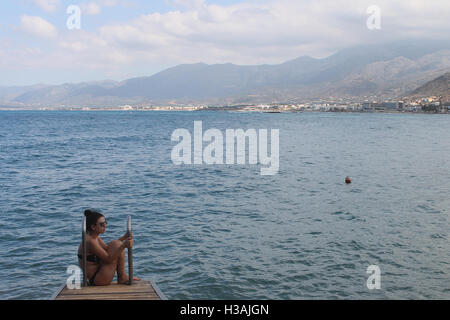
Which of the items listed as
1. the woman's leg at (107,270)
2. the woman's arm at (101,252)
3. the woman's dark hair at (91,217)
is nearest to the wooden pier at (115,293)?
the woman's leg at (107,270)

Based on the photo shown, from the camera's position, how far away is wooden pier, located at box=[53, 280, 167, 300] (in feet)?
29.6

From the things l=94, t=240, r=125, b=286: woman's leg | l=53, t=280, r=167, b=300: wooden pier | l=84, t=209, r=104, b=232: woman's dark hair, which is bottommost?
l=53, t=280, r=167, b=300: wooden pier

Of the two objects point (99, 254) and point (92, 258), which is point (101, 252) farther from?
point (92, 258)

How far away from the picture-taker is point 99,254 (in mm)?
10031

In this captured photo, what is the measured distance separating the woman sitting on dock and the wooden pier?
290 mm

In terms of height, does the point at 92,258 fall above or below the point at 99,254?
below

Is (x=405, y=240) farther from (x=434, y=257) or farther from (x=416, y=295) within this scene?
(x=416, y=295)

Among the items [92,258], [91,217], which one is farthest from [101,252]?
[91,217]

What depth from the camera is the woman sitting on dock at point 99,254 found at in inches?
390

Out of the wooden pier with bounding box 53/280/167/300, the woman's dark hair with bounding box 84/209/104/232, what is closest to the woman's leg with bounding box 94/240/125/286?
the wooden pier with bounding box 53/280/167/300

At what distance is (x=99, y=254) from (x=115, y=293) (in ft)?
3.64

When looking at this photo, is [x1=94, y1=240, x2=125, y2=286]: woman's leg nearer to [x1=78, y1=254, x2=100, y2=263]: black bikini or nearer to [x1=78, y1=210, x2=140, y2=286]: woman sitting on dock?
[x1=78, y1=210, x2=140, y2=286]: woman sitting on dock

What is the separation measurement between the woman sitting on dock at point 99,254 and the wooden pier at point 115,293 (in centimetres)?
29
